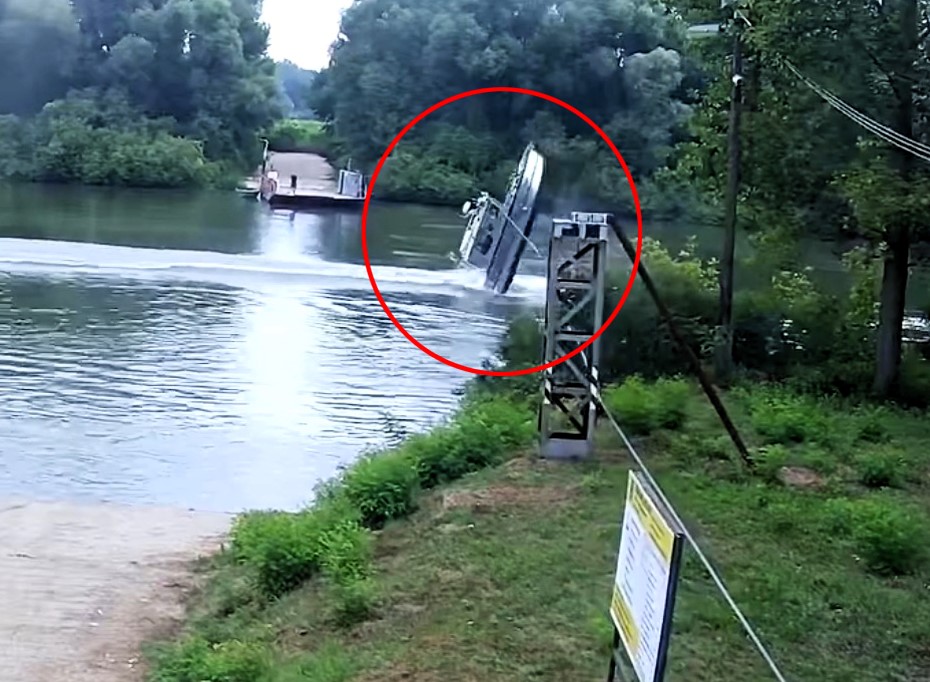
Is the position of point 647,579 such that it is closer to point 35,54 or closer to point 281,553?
point 281,553

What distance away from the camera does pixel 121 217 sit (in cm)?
2656

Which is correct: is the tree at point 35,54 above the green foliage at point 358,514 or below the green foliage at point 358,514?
above

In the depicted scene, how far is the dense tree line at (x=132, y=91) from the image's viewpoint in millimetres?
29875

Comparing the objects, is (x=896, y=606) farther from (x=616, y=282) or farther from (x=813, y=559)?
(x=616, y=282)

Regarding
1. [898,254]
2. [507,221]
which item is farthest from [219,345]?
[898,254]

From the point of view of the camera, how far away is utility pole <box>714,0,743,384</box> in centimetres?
1113

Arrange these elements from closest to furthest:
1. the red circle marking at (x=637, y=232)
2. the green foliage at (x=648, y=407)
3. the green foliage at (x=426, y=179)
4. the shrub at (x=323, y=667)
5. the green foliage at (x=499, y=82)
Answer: the shrub at (x=323, y=667), the red circle marking at (x=637, y=232), the green foliage at (x=648, y=407), the green foliage at (x=499, y=82), the green foliage at (x=426, y=179)

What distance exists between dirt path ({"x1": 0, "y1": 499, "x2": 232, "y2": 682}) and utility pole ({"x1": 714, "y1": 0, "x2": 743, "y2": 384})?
5.21 meters

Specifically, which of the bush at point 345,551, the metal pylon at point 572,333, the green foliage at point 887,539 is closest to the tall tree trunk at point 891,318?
the metal pylon at point 572,333

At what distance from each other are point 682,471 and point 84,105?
25.3 meters

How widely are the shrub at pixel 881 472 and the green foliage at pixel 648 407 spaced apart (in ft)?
5.17

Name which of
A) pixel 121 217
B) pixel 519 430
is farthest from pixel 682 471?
pixel 121 217

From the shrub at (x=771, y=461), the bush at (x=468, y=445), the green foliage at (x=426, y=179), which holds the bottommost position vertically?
the bush at (x=468, y=445)

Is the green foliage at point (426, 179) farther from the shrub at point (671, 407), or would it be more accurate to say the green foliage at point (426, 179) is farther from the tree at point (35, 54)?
the tree at point (35, 54)
